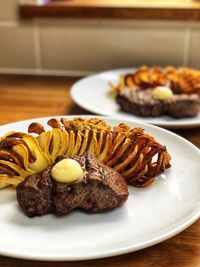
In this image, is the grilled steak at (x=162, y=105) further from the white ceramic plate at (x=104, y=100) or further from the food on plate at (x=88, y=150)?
the food on plate at (x=88, y=150)

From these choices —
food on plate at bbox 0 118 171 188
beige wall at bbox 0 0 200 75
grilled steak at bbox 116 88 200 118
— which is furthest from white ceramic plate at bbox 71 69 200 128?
food on plate at bbox 0 118 171 188

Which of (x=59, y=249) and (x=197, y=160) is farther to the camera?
(x=197, y=160)

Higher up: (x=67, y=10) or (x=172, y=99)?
(x=67, y=10)

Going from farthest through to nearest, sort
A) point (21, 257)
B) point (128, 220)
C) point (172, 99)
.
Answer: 1. point (172, 99)
2. point (128, 220)
3. point (21, 257)

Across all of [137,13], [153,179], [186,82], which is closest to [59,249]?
[153,179]

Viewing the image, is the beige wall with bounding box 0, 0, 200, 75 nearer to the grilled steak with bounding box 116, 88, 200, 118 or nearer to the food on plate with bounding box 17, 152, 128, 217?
the grilled steak with bounding box 116, 88, 200, 118

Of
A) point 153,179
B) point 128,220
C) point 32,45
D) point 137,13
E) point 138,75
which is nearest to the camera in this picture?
point 128,220

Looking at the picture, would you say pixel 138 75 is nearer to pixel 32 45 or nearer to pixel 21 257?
pixel 32 45
